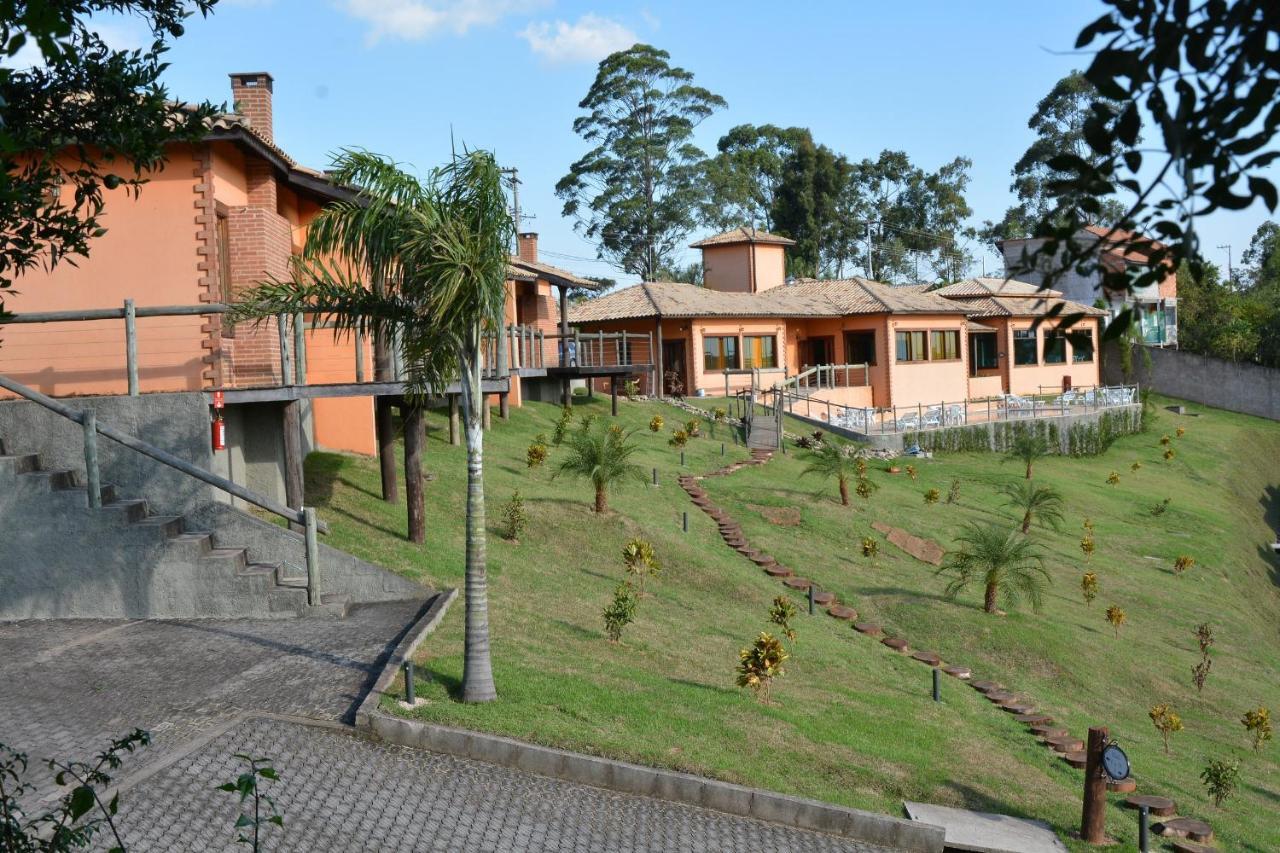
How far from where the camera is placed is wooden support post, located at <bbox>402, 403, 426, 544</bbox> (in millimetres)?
16359

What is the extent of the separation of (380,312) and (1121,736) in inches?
428

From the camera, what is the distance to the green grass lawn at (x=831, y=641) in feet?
37.3

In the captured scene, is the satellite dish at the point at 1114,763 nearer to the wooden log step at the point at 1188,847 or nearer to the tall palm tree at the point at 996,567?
the wooden log step at the point at 1188,847

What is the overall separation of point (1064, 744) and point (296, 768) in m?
8.88

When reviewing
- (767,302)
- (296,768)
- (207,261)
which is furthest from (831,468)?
(767,302)

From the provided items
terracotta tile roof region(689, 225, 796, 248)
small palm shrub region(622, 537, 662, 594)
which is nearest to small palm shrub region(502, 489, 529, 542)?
small palm shrub region(622, 537, 662, 594)

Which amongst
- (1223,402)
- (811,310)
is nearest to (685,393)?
(811,310)

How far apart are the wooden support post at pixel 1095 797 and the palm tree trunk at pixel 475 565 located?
17.9 ft

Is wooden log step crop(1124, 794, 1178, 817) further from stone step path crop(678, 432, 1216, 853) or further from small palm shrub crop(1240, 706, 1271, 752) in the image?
small palm shrub crop(1240, 706, 1271, 752)

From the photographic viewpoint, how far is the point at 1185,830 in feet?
38.7

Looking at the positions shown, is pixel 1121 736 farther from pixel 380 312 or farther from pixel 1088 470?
pixel 1088 470

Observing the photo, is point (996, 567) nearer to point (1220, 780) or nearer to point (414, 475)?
point (1220, 780)

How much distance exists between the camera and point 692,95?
6162 cm

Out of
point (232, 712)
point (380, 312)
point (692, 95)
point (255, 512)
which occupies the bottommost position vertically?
point (232, 712)
